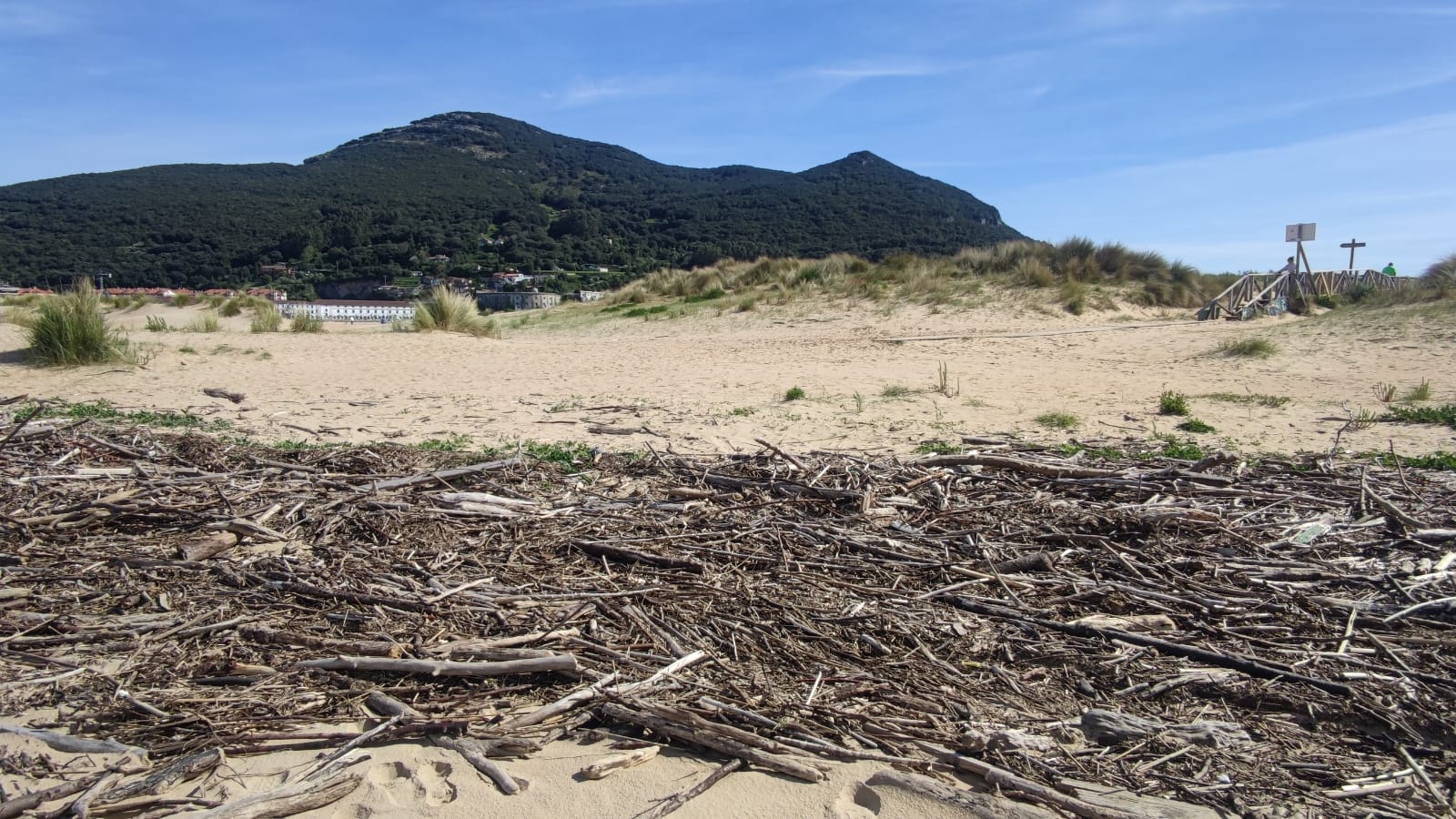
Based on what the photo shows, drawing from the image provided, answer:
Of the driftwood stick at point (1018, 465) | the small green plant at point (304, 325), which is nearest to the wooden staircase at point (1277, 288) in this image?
the driftwood stick at point (1018, 465)

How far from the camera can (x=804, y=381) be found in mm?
10148

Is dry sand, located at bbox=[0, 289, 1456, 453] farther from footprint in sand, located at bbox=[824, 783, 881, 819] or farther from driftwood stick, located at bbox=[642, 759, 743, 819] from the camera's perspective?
footprint in sand, located at bbox=[824, 783, 881, 819]

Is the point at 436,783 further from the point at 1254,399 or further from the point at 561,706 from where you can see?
the point at 1254,399

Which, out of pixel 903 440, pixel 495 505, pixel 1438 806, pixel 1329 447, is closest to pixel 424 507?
pixel 495 505

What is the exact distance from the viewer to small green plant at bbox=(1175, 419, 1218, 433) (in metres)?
7.11

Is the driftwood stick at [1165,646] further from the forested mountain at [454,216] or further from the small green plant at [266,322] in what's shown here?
the forested mountain at [454,216]

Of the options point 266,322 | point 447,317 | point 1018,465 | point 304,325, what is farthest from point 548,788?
point 266,322

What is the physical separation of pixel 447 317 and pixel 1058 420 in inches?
477

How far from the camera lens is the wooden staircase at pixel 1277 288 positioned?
58.1ft

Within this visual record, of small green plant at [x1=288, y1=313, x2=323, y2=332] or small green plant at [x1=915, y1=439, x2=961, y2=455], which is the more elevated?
small green plant at [x1=288, y1=313, x2=323, y2=332]

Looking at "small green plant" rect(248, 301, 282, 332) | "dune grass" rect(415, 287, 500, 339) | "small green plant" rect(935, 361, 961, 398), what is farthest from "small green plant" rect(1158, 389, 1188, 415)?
"small green plant" rect(248, 301, 282, 332)

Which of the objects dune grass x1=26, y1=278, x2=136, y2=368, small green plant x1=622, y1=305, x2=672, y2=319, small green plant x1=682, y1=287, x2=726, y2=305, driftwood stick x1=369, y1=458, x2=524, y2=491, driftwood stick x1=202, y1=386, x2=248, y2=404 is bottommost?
driftwood stick x1=369, y1=458, x2=524, y2=491

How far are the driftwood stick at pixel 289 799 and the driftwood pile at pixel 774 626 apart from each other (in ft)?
0.04

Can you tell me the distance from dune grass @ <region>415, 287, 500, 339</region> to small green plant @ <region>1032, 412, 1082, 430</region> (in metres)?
11.4
